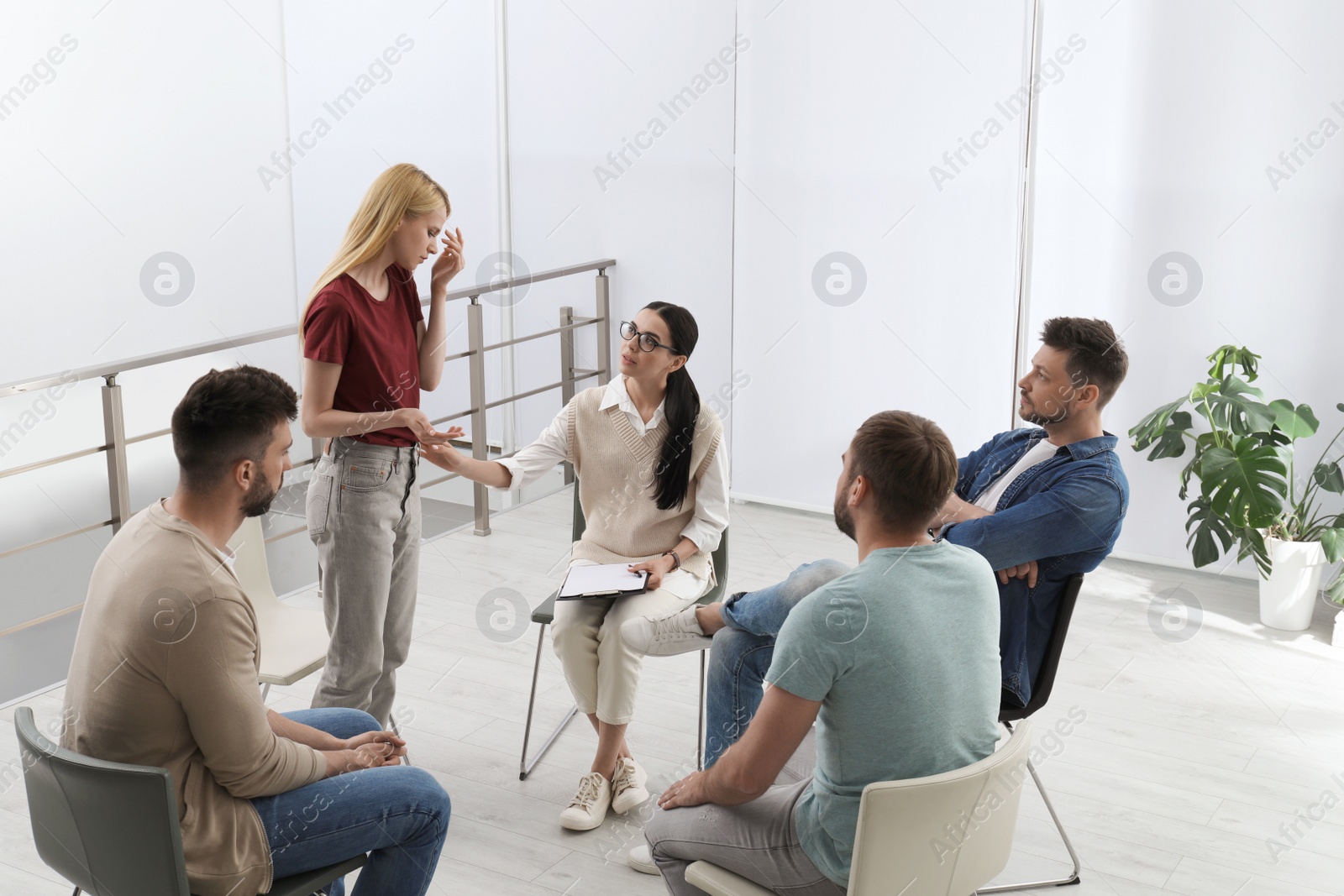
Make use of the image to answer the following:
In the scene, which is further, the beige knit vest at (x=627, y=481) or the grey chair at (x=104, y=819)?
the beige knit vest at (x=627, y=481)

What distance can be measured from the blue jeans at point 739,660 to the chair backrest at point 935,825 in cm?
54

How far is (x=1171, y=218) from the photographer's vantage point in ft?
13.1

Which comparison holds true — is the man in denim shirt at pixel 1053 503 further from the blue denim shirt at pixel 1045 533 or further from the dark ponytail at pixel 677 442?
the dark ponytail at pixel 677 442

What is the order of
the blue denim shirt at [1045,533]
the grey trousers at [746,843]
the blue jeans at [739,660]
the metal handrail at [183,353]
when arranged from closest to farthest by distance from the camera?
the grey trousers at [746,843] < the blue jeans at [739,660] < the blue denim shirt at [1045,533] < the metal handrail at [183,353]

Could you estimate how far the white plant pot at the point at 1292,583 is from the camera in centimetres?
365

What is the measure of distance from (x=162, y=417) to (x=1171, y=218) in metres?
4.01

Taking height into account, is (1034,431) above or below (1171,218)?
below

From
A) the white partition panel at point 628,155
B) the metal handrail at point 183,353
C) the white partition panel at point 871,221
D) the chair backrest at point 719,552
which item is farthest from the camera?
the white partition panel at point 628,155

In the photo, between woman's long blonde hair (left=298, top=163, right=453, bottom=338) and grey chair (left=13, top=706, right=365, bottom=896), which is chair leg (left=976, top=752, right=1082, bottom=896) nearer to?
grey chair (left=13, top=706, right=365, bottom=896)

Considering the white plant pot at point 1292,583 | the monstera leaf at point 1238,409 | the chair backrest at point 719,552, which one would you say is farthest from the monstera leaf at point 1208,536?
the chair backrest at point 719,552

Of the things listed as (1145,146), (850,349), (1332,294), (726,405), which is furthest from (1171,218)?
(726,405)

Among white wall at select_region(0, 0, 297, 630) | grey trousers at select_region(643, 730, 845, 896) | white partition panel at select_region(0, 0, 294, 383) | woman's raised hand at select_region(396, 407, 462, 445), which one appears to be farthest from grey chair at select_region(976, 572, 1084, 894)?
white partition panel at select_region(0, 0, 294, 383)

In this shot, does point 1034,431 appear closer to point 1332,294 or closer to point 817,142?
point 1332,294

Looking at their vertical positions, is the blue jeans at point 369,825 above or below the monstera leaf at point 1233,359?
below
